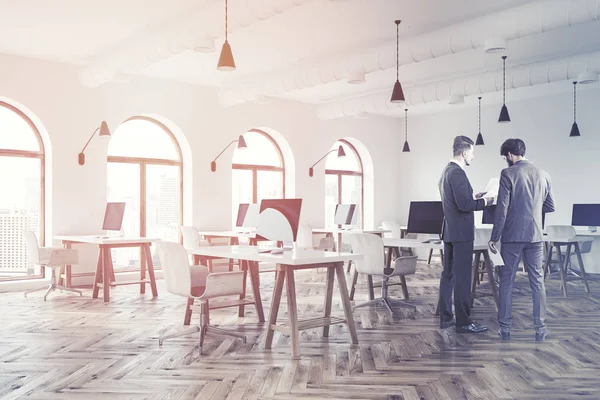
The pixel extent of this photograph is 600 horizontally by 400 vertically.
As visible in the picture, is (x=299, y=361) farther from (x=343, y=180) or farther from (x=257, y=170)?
(x=343, y=180)

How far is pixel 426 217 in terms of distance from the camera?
21.1 feet

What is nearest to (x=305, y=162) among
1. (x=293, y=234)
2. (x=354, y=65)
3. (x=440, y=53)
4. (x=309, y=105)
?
(x=309, y=105)

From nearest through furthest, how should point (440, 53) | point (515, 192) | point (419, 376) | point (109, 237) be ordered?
1. point (419, 376)
2. point (515, 192)
3. point (440, 53)
4. point (109, 237)

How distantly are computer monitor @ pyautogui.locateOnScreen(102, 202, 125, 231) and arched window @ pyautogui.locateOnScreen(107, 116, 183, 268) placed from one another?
133cm

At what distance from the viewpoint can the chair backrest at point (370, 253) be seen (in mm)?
6160

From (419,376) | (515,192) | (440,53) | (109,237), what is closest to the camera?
(419,376)

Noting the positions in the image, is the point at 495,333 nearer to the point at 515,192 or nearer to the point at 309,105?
the point at 515,192

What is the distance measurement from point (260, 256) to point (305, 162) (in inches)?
295

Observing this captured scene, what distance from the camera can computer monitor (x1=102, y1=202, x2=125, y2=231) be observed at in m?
7.89

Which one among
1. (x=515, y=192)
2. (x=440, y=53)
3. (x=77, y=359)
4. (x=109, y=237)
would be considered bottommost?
(x=77, y=359)

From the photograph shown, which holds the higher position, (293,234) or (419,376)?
(293,234)

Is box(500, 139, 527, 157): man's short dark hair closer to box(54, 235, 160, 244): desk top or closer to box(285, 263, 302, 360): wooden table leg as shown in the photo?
box(285, 263, 302, 360): wooden table leg

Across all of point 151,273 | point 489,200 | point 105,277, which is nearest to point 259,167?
point 151,273

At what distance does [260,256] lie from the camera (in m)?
4.51
